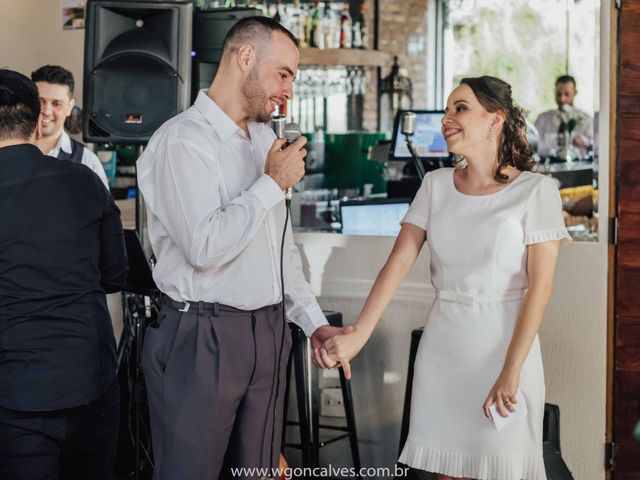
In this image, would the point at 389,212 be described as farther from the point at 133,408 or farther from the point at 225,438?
the point at 225,438

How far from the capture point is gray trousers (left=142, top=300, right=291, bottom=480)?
2311mm

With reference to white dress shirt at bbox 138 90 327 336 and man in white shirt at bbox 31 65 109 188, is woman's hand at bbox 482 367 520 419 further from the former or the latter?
man in white shirt at bbox 31 65 109 188

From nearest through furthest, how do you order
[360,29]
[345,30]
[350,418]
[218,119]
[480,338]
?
[218,119]
[480,338]
[350,418]
[345,30]
[360,29]

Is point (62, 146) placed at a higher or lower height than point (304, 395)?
higher

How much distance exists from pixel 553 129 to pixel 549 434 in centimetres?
581

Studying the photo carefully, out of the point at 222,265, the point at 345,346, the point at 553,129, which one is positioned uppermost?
the point at 553,129

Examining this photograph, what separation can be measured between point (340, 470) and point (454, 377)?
157 cm

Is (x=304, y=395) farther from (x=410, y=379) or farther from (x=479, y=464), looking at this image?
(x=479, y=464)

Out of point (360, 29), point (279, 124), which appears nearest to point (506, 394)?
point (279, 124)

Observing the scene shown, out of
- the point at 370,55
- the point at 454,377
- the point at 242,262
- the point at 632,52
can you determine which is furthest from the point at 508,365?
the point at 370,55

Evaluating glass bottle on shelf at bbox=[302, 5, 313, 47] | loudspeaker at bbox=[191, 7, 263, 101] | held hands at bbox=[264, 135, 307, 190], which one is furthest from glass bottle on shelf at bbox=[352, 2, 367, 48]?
held hands at bbox=[264, 135, 307, 190]

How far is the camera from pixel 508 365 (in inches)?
102

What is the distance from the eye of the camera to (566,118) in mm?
8242

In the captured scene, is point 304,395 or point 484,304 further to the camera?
point 304,395
